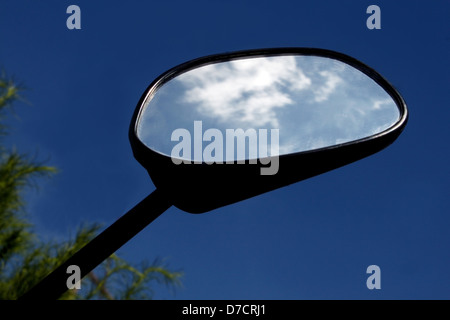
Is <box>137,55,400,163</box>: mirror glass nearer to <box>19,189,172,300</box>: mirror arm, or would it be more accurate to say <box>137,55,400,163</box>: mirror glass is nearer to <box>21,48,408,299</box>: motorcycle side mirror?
<box>21,48,408,299</box>: motorcycle side mirror

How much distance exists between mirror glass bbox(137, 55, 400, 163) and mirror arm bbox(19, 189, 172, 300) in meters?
0.15

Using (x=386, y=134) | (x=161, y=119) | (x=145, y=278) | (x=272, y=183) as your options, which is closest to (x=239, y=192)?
(x=272, y=183)

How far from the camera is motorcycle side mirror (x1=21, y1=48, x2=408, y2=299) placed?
65cm

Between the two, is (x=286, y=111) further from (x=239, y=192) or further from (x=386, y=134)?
(x=239, y=192)

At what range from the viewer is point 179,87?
108 centimetres

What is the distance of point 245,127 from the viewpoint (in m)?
1.12

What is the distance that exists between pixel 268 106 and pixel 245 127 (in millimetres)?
185

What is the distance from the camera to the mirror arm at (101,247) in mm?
642

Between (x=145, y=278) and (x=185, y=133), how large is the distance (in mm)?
4125

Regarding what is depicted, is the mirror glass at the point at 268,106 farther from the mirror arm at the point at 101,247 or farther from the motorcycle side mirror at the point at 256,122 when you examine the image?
the mirror arm at the point at 101,247

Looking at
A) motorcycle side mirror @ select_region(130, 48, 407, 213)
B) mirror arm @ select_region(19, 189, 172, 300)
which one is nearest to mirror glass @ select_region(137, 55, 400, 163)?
motorcycle side mirror @ select_region(130, 48, 407, 213)

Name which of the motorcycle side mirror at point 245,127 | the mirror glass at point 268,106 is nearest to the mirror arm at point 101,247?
the motorcycle side mirror at point 245,127

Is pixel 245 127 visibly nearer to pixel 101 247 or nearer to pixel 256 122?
pixel 256 122

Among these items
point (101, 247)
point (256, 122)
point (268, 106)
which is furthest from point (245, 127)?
point (101, 247)
